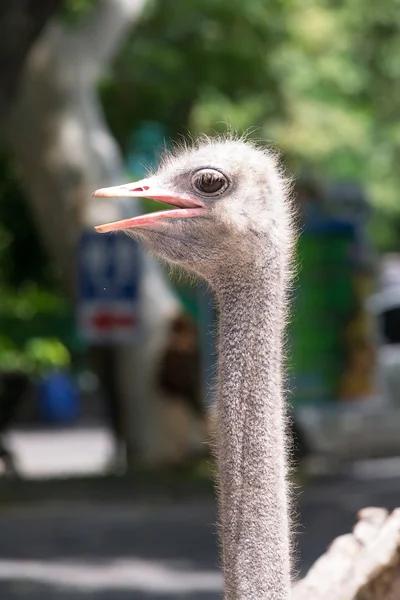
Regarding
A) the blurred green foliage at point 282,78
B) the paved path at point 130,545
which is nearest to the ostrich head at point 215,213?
the paved path at point 130,545

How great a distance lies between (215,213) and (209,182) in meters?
0.07

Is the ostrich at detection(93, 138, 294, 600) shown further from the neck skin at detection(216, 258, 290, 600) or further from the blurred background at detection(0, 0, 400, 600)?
the blurred background at detection(0, 0, 400, 600)

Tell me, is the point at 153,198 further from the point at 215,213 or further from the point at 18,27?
the point at 18,27

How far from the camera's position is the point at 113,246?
1253 centimetres

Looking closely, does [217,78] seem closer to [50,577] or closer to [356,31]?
[356,31]

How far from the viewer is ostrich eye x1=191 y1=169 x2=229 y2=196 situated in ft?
10.6

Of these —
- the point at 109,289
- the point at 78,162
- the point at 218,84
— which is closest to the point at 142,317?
the point at 109,289

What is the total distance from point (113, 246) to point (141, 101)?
5867mm

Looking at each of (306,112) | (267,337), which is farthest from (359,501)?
(306,112)

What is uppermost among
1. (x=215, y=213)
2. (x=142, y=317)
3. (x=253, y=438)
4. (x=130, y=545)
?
(x=142, y=317)

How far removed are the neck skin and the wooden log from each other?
0.57m

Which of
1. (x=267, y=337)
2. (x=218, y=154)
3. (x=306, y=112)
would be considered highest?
(x=306, y=112)

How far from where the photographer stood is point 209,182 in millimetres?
3244

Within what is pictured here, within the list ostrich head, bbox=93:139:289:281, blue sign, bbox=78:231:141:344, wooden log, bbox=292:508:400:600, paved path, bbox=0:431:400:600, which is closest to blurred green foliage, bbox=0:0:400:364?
blue sign, bbox=78:231:141:344
